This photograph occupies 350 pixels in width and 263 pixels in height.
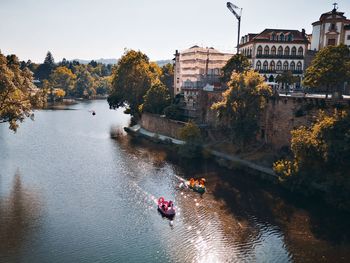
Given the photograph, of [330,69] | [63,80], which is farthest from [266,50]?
[63,80]

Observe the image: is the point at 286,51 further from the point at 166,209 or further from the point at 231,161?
the point at 166,209

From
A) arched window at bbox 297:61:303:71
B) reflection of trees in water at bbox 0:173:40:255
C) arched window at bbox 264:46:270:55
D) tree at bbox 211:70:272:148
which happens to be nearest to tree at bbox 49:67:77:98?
arched window at bbox 264:46:270:55

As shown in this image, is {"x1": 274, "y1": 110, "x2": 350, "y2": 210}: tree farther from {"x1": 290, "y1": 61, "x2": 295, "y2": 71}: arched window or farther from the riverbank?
{"x1": 290, "y1": 61, "x2": 295, "y2": 71}: arched window

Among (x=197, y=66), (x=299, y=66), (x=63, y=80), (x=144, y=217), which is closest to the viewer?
(x=144, y=217)

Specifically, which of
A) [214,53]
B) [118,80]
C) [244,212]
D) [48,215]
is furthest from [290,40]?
[48,215]

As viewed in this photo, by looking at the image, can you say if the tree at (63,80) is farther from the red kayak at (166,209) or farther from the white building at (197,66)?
the red kayak at (166,209)

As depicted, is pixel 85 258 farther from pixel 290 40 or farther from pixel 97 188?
pixel 290 40
